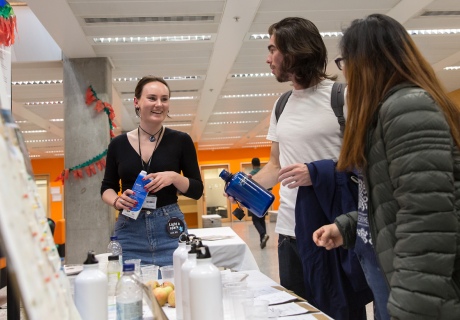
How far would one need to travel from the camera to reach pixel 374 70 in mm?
1115

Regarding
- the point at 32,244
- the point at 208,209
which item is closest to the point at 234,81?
the point at 32,244

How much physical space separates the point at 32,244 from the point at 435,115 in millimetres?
896

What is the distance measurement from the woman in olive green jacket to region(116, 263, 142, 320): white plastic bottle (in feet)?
2.09

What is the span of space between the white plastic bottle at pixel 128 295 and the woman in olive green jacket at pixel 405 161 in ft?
2.09

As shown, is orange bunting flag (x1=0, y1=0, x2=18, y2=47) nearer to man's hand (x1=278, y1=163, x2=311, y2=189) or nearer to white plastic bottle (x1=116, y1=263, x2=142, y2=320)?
white plastic bottle (x1=116, y1=263, x2=142, y2=320)

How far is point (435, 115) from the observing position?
0.95 metres

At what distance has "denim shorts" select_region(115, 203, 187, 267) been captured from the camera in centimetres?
→ 188

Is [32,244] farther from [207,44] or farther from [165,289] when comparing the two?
[207,44]

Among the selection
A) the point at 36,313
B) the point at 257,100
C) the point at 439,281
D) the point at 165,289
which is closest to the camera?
the point at 36,313

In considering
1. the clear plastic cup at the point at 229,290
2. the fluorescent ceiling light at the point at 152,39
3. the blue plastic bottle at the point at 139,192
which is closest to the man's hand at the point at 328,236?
the clear plastic cup at the point at 229,290

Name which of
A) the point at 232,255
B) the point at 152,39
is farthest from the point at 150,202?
the point at 152,39

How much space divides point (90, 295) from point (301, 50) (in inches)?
48.9

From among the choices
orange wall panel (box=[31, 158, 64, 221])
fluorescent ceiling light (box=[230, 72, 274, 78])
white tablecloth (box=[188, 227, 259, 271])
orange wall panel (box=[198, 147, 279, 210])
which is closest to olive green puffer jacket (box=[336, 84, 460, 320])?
white tablecloth (box=[188, 227, 259, 271])

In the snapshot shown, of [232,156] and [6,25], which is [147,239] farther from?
[232,156]
